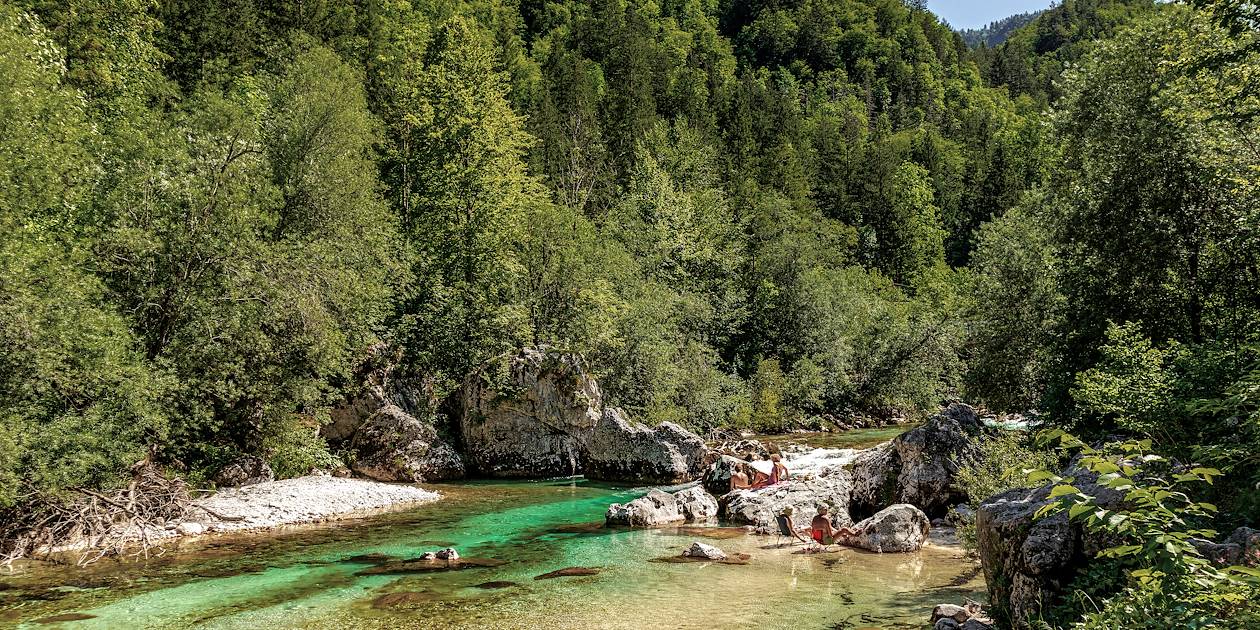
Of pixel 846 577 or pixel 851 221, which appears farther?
pixel 851 221

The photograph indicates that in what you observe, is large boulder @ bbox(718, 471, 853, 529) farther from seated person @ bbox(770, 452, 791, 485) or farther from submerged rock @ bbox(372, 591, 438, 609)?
submerged rock @ bbox(372, 591, 438, 609)

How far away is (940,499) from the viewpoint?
17344 mm

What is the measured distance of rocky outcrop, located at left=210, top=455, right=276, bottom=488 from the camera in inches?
812

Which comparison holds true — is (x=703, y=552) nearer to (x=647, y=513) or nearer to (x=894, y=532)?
(x=894, y=532)

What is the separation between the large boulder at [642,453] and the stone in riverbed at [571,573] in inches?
496

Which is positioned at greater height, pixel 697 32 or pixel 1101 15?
pixel 1101 15

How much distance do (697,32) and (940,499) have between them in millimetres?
88359

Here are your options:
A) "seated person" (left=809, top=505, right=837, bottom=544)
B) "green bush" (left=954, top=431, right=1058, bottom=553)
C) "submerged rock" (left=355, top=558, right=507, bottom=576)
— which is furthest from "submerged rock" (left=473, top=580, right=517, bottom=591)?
"green bush" (left=954, top=431, right=1058, bottom=553)

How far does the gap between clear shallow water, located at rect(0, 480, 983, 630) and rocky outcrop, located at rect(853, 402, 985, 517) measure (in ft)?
8.95

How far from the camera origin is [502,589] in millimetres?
12625

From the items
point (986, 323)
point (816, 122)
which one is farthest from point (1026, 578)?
point (816, 122)

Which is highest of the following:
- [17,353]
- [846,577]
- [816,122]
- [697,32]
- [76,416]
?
[697,32]

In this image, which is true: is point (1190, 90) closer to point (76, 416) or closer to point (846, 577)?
A: point (846, 577)

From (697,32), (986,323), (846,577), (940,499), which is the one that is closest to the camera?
(846,577)
